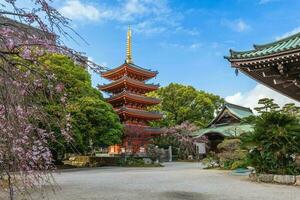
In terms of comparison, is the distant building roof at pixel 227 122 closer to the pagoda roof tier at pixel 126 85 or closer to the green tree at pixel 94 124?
the pagoda roof tier at pixel 126 85

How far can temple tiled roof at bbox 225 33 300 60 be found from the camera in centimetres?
723

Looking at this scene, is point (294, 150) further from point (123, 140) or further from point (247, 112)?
point (247, 112)

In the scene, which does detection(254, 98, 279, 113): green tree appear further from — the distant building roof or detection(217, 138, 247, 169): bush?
the distant building roof

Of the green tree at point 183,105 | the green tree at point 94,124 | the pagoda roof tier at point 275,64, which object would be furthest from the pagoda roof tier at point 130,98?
the pagoda roof tier at point 275,64

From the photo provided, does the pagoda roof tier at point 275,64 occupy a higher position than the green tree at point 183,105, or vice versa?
the green tree at point 183,105

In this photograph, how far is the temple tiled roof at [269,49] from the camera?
7.23m

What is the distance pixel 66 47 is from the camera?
7.97 ft

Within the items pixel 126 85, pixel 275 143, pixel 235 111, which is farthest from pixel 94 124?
pixel 235 111

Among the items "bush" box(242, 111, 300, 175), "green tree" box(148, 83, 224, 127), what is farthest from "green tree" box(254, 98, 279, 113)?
"green tree" box(148, 83, 224, 127)

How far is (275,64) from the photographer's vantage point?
7293 millimetres

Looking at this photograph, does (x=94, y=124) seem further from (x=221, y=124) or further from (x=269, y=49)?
(x=269, y=49)

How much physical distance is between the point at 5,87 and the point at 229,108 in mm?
31909

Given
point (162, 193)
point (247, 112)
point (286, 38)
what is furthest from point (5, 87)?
point (247, 112)

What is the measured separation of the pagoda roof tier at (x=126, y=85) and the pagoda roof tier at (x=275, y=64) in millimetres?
25067
